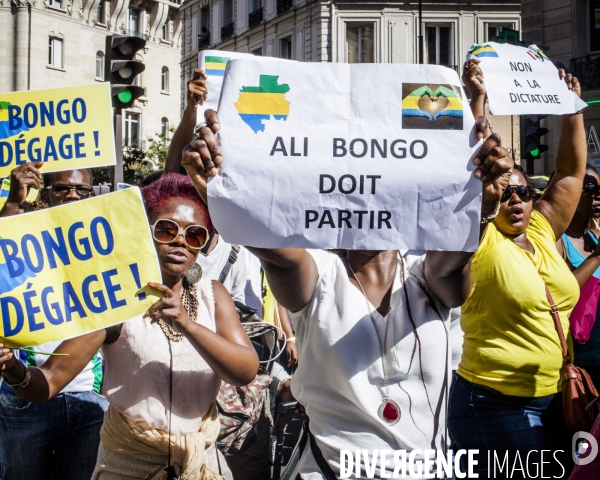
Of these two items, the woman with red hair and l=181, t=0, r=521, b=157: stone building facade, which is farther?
l=181, t=0, r=521, b=157: stone building facade

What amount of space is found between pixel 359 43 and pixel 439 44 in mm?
2992

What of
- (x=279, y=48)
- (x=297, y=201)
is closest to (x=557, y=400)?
(x=297, y=201)

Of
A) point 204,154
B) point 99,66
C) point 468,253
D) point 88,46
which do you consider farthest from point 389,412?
point 99,66

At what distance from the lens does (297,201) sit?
2291 millimetres

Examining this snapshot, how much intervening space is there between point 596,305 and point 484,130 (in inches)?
96.8

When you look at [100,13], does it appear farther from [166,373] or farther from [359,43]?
[166,373]

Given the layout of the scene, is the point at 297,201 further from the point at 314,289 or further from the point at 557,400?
the point at 557,400

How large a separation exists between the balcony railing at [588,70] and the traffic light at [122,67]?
12.6 m

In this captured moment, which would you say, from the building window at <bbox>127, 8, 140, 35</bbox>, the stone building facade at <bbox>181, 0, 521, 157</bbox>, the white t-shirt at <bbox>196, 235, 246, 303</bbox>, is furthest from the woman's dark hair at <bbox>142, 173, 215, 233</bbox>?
the building window at <bbox>127, 8, 140, 35</bbox>

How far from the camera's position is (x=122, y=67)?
7723 millimetres

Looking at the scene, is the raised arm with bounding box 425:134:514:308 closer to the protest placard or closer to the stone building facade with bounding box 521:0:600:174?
the protest placard

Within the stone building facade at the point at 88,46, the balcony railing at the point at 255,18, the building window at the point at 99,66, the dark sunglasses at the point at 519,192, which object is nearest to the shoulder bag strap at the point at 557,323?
the dark sunglasses at the point at 519,192

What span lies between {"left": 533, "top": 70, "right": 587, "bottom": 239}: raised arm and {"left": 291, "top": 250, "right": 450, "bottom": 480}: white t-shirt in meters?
1.75

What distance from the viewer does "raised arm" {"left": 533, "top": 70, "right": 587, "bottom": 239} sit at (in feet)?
13.3
